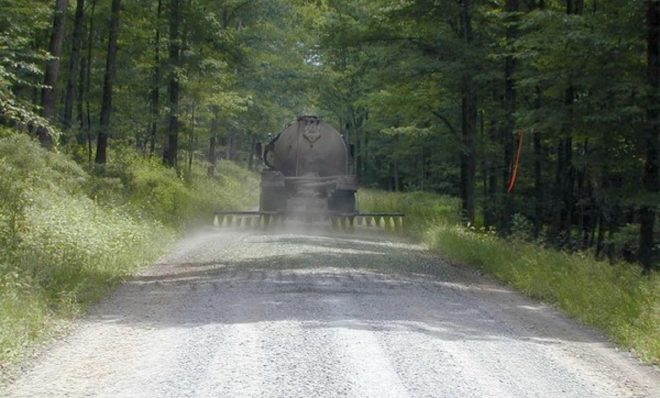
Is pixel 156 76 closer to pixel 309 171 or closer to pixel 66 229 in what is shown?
pixel 309 171

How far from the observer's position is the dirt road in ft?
22.1

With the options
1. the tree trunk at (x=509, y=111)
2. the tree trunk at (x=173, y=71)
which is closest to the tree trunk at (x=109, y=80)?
the tree trunk at (x=173, y=71)

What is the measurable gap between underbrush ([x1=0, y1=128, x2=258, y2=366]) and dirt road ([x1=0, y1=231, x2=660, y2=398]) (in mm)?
433

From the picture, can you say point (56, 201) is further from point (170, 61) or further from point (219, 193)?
point (219, 193)

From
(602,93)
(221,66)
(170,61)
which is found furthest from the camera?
(221,66)

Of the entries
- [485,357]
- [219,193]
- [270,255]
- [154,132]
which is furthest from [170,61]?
[485,357]

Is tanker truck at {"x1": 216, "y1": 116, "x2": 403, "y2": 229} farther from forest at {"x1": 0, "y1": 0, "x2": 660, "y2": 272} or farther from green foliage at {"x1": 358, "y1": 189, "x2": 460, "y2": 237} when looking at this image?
forest at {"x1": 0, "y1": 0, "x2": 660, "y2": 272}

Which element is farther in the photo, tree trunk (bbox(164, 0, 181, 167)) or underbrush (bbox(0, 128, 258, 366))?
tree trunk (bbox(164, 0, 181, 167))

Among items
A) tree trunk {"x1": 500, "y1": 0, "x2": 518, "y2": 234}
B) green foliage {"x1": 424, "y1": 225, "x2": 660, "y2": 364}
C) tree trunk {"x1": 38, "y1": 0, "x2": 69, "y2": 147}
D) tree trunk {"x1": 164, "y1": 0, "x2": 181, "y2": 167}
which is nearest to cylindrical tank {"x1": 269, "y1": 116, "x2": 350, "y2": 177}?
tree trunk {"x1": 164, "y1": 0, "x2": 181, "y2": 167}

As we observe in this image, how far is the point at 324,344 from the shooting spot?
8148mm

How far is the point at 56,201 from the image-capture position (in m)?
16.4

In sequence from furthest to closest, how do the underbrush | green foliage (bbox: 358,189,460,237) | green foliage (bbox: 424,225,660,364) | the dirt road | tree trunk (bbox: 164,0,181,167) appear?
tree trunk (bbox: 164,0,181,167), green foliage (bbox: 358,189,460,237), green foliage (bbox: 424,225,660,364), the underbrush, the dirt road

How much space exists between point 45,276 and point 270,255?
6.60 meters

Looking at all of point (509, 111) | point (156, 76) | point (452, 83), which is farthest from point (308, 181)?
point (509, 111)
